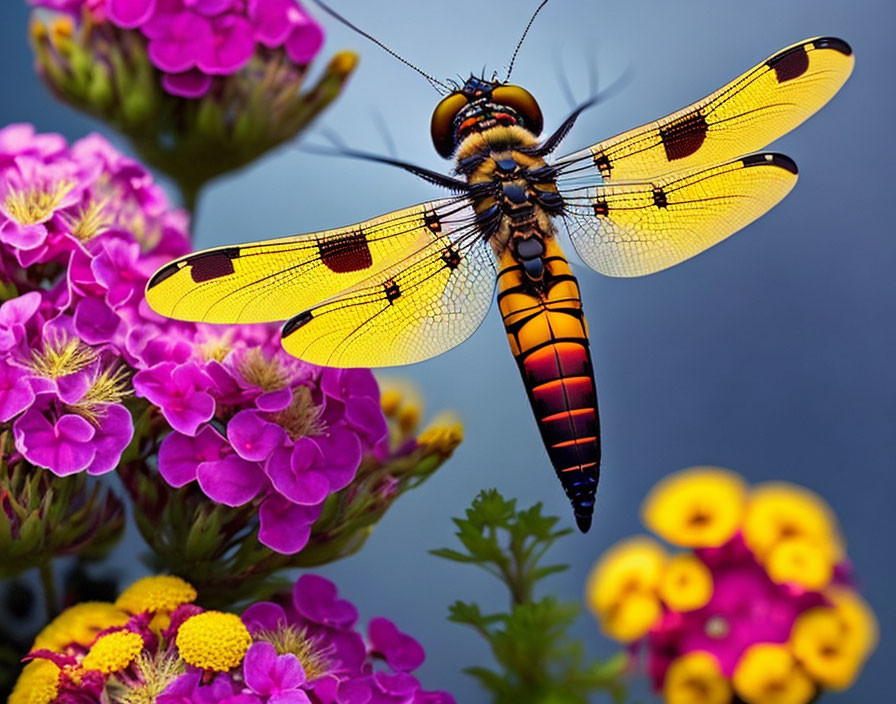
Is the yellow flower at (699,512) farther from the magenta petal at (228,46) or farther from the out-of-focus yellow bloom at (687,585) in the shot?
the magenta petal at (228,46)

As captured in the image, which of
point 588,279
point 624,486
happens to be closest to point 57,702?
point 588,279

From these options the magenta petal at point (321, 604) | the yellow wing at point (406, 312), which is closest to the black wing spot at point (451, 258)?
the yellow wing at point (406, 312)

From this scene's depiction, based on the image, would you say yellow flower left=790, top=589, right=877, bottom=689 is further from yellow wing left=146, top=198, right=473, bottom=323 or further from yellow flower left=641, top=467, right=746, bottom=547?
yellow wing left=146, top=198, right=473, bottom=323

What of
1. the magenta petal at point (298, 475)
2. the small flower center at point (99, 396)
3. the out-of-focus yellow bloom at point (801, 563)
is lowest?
the out-of-focus yellow bloom at point (801, 563)

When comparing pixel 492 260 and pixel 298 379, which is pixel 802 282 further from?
pixel 298 379

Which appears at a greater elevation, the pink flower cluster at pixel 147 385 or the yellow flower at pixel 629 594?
the pink flower cluster at pixel 147 385

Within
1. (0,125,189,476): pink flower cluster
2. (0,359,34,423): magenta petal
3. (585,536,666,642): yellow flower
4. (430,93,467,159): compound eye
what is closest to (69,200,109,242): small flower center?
(0,125,189,476): pink flower cluster

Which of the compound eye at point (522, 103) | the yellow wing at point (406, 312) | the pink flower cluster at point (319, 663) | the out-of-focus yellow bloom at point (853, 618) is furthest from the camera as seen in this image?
the out-of-focus yellow bloom at point (853, 618)

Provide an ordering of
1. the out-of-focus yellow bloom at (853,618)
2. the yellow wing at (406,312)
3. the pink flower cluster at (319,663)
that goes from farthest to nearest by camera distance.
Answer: the out-of-focus yellow bloom at (853,618), the yellow wing at (406,312), the pink flower cluster at (319,663)
